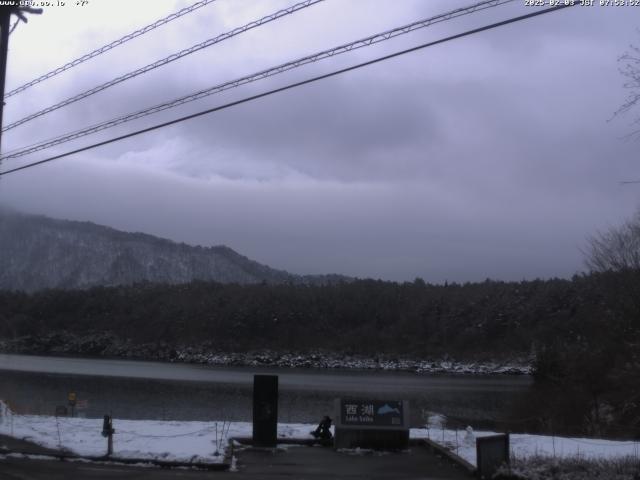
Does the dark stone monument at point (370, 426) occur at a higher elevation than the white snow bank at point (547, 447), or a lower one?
higher

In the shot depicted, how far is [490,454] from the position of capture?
14.1 m

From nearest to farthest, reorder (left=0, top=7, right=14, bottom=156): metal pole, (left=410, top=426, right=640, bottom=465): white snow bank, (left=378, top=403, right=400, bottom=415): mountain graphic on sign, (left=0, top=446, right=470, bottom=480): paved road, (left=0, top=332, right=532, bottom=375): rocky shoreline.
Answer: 1. (left=0, top=446, right=470, bottom=480): paved road
2. (left=410, top=426, right=640, bottom=465): white snow bank
3. (left=378, top=403, right=400, bottom=415): mountain graphic on sign
4. (left=0, top=7, right=14, bottom=156): metal pole
5. (left=0, top=332, right=532, bottom=375): rocky shoreline

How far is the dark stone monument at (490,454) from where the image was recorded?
13938mm

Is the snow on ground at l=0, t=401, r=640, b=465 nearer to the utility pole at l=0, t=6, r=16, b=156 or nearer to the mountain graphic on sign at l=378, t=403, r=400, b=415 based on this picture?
the mountain graphic on sign at l=378, t=403, r=400, b=415

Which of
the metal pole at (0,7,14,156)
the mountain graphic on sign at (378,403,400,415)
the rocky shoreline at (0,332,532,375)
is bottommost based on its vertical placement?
the rocky shoreline at (0,332,532,375)

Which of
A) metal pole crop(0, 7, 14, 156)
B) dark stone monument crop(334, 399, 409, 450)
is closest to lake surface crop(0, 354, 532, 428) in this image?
dark stone monument crop(334, 399, 409, 450)

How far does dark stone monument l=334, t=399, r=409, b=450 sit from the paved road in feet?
1.88

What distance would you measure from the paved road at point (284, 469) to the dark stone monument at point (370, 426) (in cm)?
57

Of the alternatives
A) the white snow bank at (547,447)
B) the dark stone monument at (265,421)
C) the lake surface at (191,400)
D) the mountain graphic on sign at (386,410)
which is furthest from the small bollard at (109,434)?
the lake surface at (191,400)

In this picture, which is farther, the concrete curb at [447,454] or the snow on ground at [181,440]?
the snow on ground at [181,440]

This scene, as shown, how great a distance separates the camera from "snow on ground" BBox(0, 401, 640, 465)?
16.2 meters

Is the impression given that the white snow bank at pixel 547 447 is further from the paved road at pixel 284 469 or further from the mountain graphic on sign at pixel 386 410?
the mountain graphic on sign at pixel 386 410

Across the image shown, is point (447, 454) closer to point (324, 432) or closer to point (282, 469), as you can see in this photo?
point (324, 432)

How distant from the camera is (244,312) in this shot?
15912 centimetres
